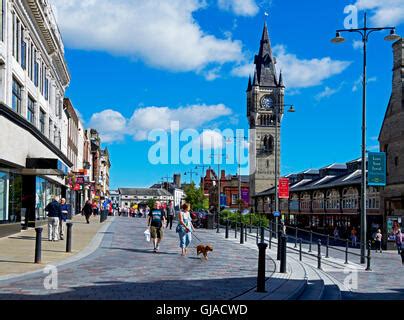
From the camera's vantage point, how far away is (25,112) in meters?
28.5

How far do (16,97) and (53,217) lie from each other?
8254 millimetres

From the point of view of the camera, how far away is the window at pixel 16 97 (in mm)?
26297

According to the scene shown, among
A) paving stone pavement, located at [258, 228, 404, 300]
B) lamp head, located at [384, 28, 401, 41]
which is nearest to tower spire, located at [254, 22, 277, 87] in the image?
lamp head, located at [384, 28, 401, 41]

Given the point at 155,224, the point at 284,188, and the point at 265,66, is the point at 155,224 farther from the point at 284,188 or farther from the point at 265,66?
the point at 265,66

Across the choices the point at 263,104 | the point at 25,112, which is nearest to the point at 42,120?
the point at 25,112

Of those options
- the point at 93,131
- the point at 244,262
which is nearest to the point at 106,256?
the point at 244,262

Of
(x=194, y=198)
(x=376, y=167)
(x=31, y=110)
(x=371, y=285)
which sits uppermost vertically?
(x=31, y=110)

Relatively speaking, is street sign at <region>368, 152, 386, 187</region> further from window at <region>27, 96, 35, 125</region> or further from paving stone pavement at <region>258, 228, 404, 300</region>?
window at <region>27, 96, 35, 125</region>

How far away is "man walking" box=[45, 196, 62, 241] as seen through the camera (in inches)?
826

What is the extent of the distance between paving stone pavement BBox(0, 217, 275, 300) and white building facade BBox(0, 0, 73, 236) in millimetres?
7954

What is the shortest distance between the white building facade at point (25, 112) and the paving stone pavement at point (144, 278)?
7954 millimetres

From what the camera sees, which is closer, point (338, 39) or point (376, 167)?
point (338, 39)

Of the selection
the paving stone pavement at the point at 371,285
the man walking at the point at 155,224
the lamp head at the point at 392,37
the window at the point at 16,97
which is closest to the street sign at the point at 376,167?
the lamp head at the point at 392,37
